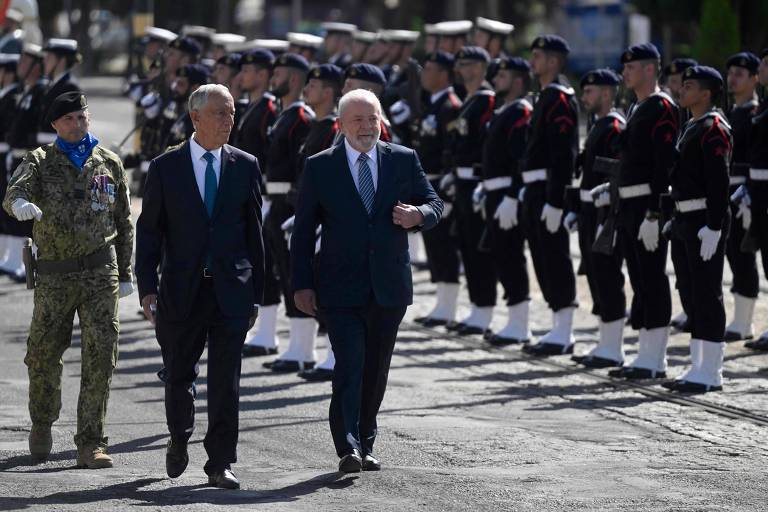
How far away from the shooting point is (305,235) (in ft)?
30.2

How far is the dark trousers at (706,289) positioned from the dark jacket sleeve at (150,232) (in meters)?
4.51

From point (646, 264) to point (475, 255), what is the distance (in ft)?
8.94

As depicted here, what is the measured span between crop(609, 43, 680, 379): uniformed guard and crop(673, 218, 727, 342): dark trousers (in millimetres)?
390

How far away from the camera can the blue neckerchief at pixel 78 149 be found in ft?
31.0

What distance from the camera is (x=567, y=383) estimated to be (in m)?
12.5

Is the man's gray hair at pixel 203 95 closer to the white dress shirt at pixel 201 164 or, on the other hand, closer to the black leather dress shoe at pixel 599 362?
the white dress shirt at pixel 201 164

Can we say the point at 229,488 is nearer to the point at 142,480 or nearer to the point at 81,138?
the point at 142,480

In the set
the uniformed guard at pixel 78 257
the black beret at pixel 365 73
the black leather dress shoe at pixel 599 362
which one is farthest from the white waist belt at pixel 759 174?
the uniformed guard at pixel 78 257

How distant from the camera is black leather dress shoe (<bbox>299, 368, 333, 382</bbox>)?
12.7m

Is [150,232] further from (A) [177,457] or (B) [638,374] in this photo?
(B) [638,374]

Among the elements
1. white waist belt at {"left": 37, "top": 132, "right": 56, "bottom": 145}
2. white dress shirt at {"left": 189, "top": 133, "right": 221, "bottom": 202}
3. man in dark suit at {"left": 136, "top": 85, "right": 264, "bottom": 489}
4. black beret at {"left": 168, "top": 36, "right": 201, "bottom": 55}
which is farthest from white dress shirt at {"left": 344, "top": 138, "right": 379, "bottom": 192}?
white waist belt at {"left": 37, "top": 132, "right": 56, "bottom": 145}

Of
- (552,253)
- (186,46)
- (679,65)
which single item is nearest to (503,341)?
(552,253)

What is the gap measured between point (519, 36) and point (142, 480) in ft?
152

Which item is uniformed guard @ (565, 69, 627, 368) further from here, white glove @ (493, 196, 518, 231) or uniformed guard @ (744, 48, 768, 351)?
uniformed guard @ (744, 48, 768, 351)
